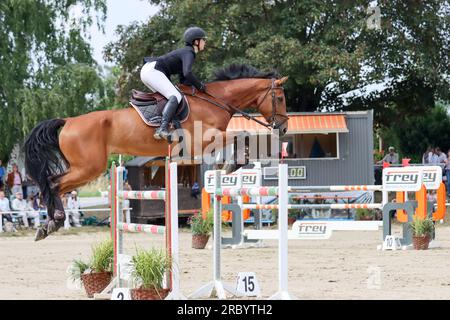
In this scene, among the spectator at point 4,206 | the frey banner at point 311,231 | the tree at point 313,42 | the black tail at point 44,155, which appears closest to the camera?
the black tail at point 44,155

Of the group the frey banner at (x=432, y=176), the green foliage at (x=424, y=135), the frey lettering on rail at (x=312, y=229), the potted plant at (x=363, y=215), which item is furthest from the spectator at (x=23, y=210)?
the green foliage at (x=424, y=135)

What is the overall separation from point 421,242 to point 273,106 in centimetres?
363

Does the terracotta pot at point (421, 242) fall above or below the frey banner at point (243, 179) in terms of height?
below

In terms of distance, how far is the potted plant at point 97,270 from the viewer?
714 cm

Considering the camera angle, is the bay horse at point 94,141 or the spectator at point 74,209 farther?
the spectator at point 74,209

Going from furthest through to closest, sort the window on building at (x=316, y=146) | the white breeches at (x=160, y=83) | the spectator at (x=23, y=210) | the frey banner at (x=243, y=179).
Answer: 1. the window on building at (x=316, y=146)
2. the spectator at (x=23, y=210)
3. the frey banner at (x=243, y=179)
4. the white breeches at (x=160, y=83)

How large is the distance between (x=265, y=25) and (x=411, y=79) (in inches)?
166

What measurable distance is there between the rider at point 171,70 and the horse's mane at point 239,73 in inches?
26.8

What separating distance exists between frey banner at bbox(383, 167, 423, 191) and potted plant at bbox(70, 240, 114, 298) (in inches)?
193

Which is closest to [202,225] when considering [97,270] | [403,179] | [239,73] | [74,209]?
[403,179]

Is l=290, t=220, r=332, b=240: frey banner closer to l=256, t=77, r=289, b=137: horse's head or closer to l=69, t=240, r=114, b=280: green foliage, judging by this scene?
l=256, t=77, r=289, b=137: horse's head

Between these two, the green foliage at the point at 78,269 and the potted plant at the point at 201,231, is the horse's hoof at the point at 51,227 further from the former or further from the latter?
the potted plant at the point at 201,231
